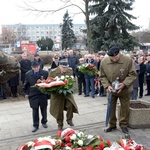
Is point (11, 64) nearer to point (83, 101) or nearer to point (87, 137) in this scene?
point (87, 137)

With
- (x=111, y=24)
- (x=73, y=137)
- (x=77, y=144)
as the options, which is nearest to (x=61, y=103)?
(x=73, y=137)

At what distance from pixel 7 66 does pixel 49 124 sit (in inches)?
199

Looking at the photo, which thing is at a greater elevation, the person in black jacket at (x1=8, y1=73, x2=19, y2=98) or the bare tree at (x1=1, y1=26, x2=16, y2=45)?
the bare tree at (x1=1, y1=26, x2=16, y2=45)

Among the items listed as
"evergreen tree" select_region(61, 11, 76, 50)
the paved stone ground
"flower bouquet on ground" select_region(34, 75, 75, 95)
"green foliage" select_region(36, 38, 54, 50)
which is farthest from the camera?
"green foliage" select_region(36, 38, 54, 50)

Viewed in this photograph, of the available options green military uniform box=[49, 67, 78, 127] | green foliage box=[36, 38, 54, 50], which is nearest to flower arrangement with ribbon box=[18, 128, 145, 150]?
green military uniform box=[49, 67, 78, 127]

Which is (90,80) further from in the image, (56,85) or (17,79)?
(56,85)

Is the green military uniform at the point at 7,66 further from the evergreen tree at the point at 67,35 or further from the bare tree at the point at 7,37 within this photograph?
the bare tree at the point at 7,37

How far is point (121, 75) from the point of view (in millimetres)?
6109

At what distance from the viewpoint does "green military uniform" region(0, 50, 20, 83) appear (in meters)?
2.58

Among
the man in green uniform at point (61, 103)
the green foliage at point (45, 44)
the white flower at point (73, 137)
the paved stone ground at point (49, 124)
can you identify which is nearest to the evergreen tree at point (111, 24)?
the paved stone ground at point (49, 124)

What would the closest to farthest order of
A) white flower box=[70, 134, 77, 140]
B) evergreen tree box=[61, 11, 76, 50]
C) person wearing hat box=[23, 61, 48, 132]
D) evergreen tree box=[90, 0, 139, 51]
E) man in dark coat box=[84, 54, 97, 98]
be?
white flower box=[70, 134, 77, 140], person wearing hat box=[23, 61, 48, 132], man in dark coat box=[84, 54, 97, 98], evergreen tree box=[90, 0, 139, 51], evergreen tree box=[61, 11, 76, 50]

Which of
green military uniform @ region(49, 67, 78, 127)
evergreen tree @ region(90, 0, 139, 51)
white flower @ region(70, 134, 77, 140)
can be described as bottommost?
green military uniform @ region(49, 67, 78, 127)

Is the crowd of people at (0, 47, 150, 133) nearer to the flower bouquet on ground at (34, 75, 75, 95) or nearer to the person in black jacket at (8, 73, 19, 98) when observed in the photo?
the flower bouquet on ground at (34, 75, 75, 95)

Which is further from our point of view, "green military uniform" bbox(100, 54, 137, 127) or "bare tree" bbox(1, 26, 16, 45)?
"bare tree" bbox(1, 26, 16, 45)
